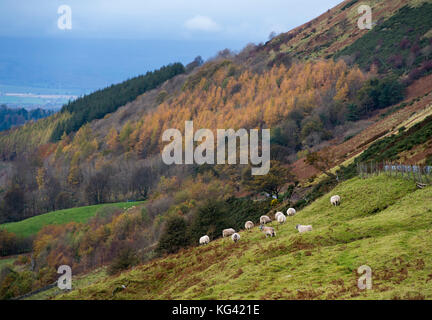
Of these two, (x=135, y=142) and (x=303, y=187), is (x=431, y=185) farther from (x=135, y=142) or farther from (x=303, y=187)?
(x=135, y=142)

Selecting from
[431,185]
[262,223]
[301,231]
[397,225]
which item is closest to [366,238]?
[397,225]

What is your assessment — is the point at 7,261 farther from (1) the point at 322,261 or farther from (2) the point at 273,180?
(1) the point at 322,261

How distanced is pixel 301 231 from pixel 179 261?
7862mm

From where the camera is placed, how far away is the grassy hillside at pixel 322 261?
17312 millimetres

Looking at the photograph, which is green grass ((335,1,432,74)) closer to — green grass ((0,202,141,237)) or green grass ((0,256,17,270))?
green grass ((0,202,141,237))

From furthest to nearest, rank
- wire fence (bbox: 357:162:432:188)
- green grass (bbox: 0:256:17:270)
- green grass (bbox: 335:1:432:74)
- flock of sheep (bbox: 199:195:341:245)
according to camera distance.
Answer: green grass (bbox: 335:1:432:74) < green grass (bbox: 0:256:17:270) < wire fence (bbox: 357:162:432:188) < flock of sheep (bbox: 199:195:341:245)

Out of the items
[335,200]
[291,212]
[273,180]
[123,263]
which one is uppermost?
[273,180]

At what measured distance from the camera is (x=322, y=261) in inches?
811

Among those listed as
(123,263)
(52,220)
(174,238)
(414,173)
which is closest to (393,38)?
(52,220)

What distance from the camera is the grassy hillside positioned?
17312 millimetres

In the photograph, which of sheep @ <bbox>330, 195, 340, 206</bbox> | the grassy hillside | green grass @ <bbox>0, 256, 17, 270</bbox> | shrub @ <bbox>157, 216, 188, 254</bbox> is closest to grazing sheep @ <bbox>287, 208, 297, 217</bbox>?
the grassy hillside

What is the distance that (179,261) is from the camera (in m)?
30.1

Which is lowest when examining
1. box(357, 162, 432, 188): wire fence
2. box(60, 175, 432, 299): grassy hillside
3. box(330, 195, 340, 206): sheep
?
box(60, 175, 432, 299): grassy hillside

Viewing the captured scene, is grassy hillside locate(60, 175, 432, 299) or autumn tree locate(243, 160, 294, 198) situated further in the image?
autumn tree locate(243, 160, 294, 198)
